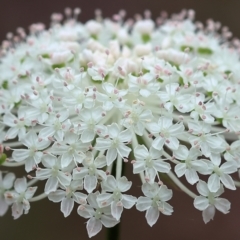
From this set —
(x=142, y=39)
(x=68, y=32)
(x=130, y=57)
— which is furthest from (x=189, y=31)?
(x=68, y=32)

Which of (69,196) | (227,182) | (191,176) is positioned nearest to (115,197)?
(69,196)

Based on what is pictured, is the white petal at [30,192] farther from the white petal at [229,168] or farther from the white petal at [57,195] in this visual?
the white petal at [229,168]

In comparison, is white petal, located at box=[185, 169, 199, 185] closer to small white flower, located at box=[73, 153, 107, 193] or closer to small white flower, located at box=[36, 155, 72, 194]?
small white flower, located at box=[73, 153, 107, 193]

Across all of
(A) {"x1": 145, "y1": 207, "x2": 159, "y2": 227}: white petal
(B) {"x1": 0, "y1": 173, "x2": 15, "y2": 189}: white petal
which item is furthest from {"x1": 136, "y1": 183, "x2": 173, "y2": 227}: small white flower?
(B) {"x1": 0, "y1": 173, "x2": 15, "y2": 189}: white petal

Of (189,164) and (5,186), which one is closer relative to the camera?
(189,164)

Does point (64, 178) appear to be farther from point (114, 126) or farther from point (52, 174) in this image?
point (114, 126)

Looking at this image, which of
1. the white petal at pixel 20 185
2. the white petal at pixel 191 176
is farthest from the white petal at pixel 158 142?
the white petal at pixel 20 185

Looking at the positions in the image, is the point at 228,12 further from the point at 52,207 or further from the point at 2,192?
the point at 2,192

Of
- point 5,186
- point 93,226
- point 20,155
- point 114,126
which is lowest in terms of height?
point 93,226
